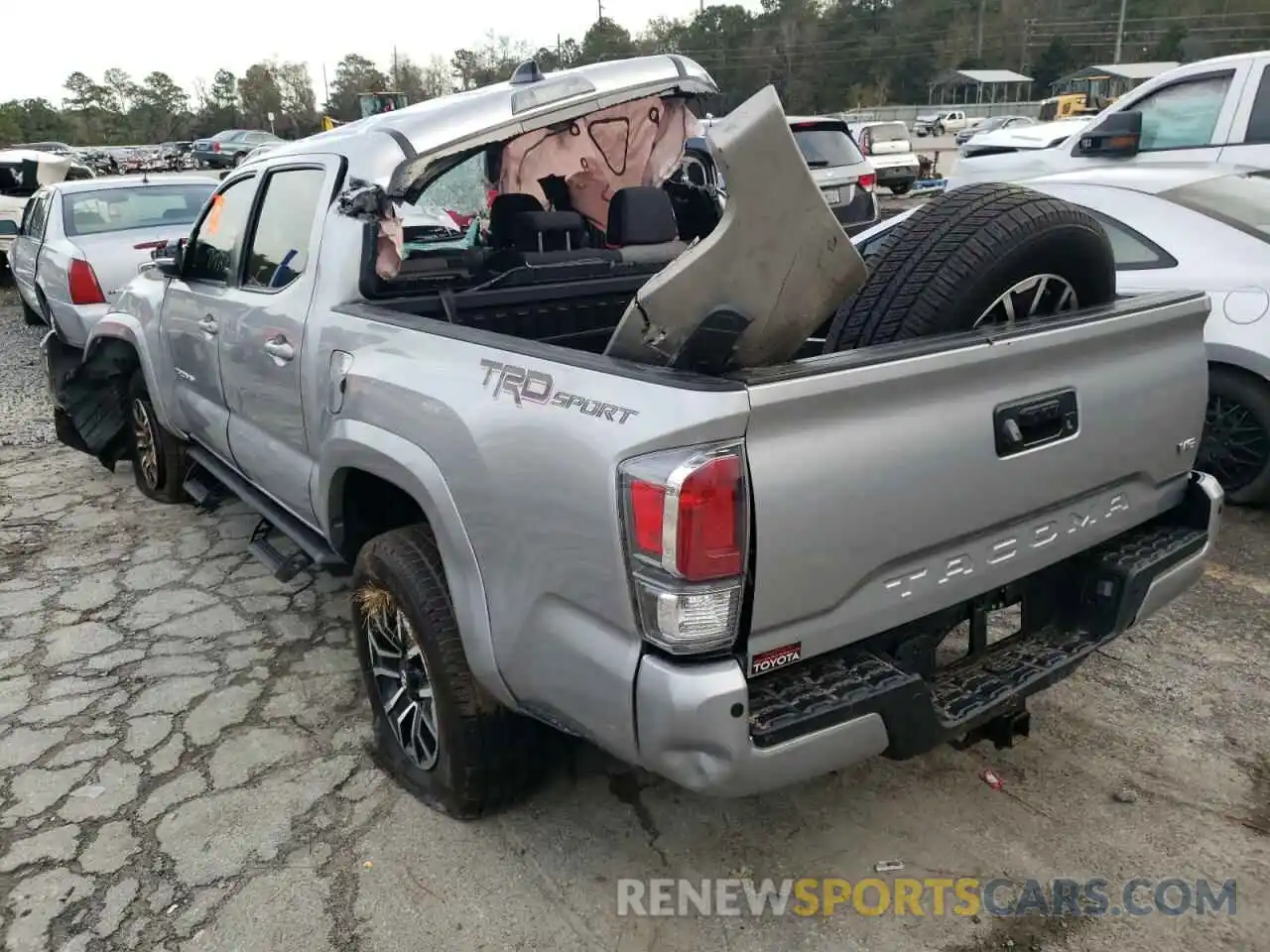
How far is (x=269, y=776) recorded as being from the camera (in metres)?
3.04

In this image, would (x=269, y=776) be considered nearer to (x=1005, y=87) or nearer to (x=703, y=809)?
(x=703, y=809)

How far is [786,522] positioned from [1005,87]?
82367mm

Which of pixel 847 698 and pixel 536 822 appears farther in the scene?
pixel 536 822

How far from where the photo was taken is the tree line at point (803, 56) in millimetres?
72500

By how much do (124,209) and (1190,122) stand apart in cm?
925

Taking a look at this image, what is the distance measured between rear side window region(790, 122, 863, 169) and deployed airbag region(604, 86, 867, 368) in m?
9.01

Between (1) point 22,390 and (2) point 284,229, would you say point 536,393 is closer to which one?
(2) point 284,229

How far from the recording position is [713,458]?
1.83 meters

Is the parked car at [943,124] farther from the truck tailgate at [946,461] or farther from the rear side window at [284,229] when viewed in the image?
the truck tailgate at [946,461]

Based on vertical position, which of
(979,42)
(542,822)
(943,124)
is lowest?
(943,124)

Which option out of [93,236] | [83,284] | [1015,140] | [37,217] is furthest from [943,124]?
[83,284]

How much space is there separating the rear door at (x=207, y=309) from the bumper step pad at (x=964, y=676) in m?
2.82

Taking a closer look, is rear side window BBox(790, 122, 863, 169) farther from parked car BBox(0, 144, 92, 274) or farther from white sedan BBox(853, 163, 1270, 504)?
parked car BBox(0, 144, 92, 274)

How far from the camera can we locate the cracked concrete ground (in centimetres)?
238
